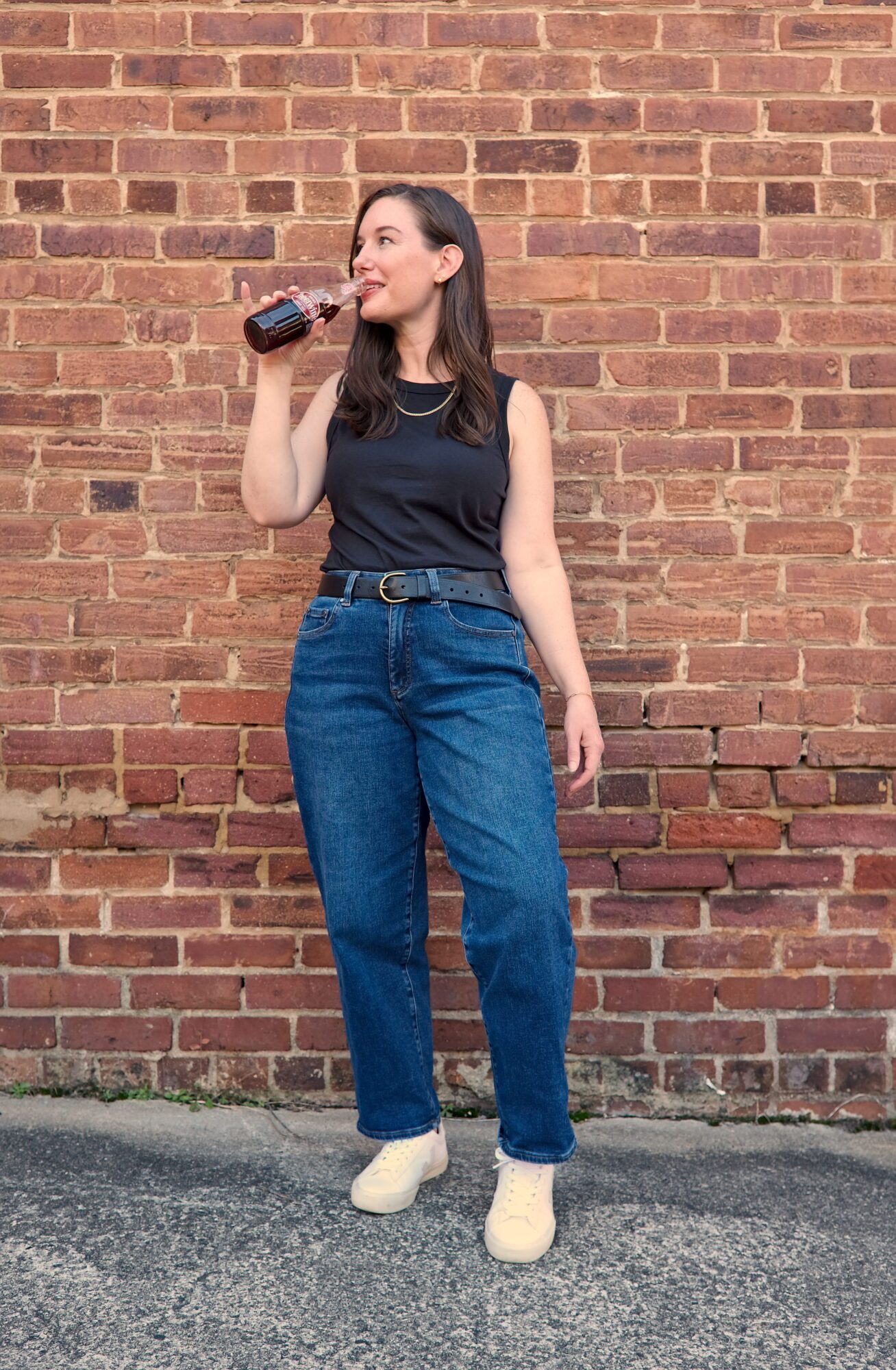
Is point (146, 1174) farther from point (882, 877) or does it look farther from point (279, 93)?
point (279, 93)

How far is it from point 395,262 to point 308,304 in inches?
8.2

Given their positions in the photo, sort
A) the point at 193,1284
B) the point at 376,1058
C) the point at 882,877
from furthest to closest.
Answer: the point at 882,877 < the point at 376,1058 < the point at 193,1284

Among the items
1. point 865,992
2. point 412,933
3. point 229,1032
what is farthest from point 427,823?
point 865,992

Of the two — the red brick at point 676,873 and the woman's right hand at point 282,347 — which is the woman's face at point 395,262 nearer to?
the woman's right hand at point 282,347

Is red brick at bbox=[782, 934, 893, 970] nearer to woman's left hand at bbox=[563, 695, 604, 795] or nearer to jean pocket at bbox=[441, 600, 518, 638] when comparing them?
woman's left hand at bbox=[563, 695, 604, 795]

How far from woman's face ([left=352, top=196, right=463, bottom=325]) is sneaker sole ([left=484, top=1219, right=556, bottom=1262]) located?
72.6 inches

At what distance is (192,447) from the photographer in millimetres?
2838

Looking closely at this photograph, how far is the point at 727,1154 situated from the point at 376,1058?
2.94ft

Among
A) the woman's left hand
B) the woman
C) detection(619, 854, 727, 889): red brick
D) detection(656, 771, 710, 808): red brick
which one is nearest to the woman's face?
the woman

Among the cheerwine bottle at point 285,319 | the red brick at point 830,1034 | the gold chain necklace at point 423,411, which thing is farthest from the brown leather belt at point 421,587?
the red brick at point 830,1034

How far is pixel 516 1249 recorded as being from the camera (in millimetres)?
2195

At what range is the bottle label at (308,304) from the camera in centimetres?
229

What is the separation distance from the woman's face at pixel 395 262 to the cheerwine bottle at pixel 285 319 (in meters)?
0.11

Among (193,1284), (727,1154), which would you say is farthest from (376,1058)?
(727,1154)
